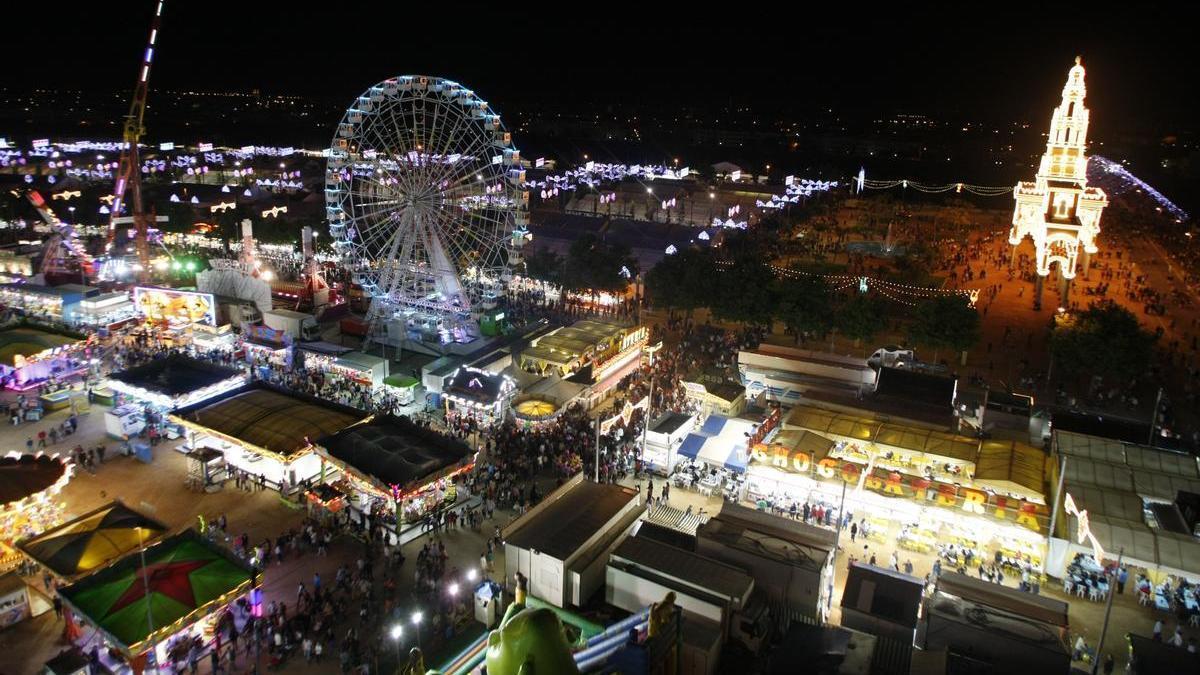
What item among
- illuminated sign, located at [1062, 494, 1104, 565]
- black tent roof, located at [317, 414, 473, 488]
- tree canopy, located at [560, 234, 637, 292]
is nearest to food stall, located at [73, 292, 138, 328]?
black tent roof, located at [317, 414, 473, 488]

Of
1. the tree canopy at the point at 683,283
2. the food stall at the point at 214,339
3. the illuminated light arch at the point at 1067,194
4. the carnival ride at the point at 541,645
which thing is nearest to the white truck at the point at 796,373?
the tree canopy at the point at 683,283

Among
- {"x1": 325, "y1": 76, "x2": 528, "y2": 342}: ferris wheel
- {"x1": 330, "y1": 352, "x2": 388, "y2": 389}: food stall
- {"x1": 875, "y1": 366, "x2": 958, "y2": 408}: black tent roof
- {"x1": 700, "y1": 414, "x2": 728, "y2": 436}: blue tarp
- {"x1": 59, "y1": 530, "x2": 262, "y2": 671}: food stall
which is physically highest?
{"x1": 325, "y1": 76, "x2": 528, "y2": 342}: ferris wheel

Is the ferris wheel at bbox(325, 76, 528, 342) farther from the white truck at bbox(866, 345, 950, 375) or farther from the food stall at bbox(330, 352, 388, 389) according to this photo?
the white truck at bbox(866, 345, 950, 375)

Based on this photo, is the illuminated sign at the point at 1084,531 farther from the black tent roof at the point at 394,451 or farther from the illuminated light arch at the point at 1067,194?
the illuminated light arch at the point at 1067,194

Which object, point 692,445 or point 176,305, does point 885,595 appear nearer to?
point 692,445

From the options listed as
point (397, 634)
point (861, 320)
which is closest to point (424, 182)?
point (861, 320)
